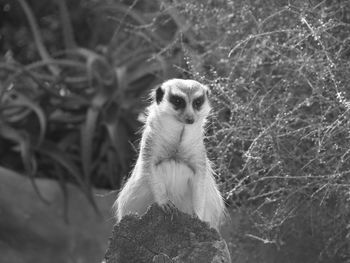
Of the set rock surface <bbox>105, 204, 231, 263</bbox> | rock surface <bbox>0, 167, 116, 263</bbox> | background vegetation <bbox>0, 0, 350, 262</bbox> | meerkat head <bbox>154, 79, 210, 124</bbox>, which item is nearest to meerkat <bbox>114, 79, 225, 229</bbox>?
meerkat head <bbox>154, 79, 210, 124</bbox>

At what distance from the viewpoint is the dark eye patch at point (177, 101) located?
3.46 metres

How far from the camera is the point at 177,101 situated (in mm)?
3463

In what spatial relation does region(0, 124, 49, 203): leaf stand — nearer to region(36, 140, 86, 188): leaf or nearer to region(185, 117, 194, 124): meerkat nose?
region(36, 140, 86, 188): leaf

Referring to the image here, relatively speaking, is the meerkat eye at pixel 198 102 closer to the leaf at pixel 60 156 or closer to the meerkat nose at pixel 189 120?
the meerkat nose at pixel 189 120

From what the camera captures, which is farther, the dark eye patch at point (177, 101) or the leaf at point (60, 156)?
the leaf at point (60, 156)

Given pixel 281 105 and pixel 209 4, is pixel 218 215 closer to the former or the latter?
pixel 281 105

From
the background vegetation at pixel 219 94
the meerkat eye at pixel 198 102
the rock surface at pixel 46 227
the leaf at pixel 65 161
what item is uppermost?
the meerkat eye at pixel 198 102

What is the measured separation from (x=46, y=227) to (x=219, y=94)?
2431 mm

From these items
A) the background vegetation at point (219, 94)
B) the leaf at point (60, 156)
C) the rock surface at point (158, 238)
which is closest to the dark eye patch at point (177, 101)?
the background vegetation at point (219, 94)

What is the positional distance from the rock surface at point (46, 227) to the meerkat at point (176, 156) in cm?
228

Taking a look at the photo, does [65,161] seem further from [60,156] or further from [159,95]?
[159,95]

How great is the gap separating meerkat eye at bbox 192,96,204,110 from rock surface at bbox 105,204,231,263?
64 cm

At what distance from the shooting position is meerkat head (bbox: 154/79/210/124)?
3.46m

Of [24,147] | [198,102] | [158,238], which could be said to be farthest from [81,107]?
[158,238]
